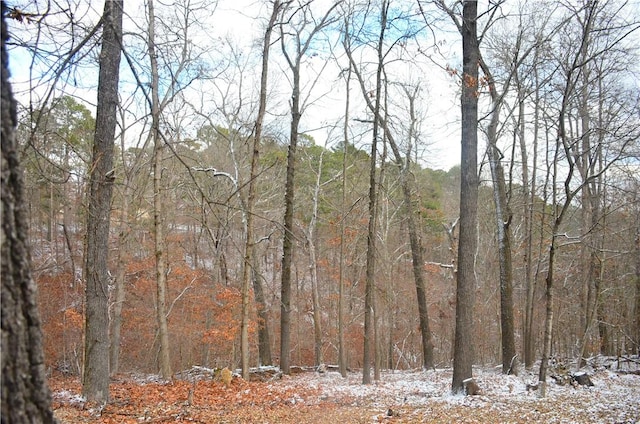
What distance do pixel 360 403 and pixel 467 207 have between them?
14.1ft

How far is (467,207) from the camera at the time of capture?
951 centimetres

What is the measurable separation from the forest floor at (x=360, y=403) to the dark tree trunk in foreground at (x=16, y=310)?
16.0 ft

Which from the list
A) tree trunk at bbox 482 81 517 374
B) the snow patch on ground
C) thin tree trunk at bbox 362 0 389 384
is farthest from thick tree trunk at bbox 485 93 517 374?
thin tree trunk at bbox 362 0 389 384

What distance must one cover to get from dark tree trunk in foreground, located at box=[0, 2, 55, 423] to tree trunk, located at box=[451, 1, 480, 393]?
8655 mm

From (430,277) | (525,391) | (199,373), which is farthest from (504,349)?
(430,277)

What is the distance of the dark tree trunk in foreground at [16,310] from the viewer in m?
1.44

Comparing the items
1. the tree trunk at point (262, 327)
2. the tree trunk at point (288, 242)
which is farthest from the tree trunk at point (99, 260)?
the tree trunk at point (262, 327)

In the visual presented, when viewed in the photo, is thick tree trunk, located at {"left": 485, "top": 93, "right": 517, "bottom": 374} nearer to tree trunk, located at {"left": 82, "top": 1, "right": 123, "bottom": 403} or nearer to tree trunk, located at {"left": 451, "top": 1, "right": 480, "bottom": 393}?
tree trunk, located at {"left": 451, "top": 1, "right": 480, "bottom": 393}

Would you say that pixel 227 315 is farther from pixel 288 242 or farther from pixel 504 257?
pixel 504 257

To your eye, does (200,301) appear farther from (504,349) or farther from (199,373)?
(504,349)

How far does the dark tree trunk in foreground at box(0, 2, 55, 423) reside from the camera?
1.44 meters

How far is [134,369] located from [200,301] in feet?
16.5

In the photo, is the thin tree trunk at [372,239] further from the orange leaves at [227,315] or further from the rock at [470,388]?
the orange leaves at [227,315]

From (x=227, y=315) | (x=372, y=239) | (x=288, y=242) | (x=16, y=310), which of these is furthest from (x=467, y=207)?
(x=227, y=315)
